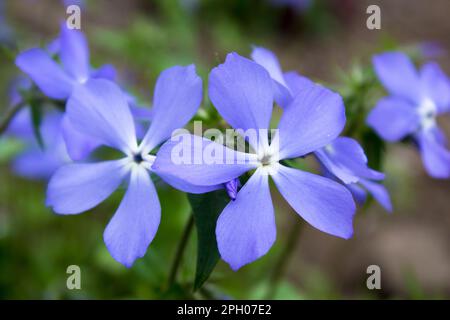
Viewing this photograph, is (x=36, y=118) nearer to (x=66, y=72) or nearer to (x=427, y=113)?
(x=66, y=72)

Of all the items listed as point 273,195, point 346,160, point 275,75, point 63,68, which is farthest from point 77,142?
point 273,195

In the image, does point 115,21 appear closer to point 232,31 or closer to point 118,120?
point 232,31

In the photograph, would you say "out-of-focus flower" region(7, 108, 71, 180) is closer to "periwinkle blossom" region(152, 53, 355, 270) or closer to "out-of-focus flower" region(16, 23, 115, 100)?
"out-of-focus flower" region(16, 23, 115, 100)

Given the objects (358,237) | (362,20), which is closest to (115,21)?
(362,20)

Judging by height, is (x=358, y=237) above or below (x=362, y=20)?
below

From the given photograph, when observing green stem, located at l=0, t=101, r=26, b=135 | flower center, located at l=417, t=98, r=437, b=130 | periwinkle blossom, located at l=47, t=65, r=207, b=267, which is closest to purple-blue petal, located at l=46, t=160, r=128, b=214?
periwinkle blossom, located at l=47, t=65, r=207, b=267

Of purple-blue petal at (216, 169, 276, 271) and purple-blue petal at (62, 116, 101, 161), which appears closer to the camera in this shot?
purple-blue petal at (216, 169, 276, 271)

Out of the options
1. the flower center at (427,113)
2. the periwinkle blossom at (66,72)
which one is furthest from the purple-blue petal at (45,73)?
the flower center at (427,113)
